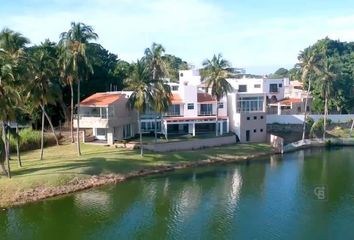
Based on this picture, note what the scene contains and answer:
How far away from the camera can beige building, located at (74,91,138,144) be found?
67.6 metres

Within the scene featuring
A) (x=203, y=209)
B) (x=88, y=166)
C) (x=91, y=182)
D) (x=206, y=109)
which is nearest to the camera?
(x=203, y=209)

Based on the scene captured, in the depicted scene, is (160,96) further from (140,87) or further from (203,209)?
(203,209)

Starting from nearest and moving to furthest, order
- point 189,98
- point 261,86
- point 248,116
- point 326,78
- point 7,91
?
1. point 7,91
2. point 189,98
3. point 248,116
4. point 326,78
5. point 261,86

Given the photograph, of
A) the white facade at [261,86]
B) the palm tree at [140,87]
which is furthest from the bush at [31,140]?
the white facade at [261,86]

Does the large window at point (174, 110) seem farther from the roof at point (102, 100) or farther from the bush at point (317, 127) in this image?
the bush at point (317, 127)

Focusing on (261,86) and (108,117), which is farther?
(261,86)

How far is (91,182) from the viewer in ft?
167

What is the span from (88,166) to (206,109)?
99.1 ft

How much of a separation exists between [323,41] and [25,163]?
112 m

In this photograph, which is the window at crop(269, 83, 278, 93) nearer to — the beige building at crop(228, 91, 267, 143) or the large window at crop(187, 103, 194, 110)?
the beige building at crop(228, 91, 267, 143)

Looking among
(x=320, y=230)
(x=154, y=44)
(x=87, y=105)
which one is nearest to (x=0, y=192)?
(x=87, y=105)

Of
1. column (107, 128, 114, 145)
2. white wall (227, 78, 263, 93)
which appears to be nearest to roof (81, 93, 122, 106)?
column (107, 128, 114, 145)
